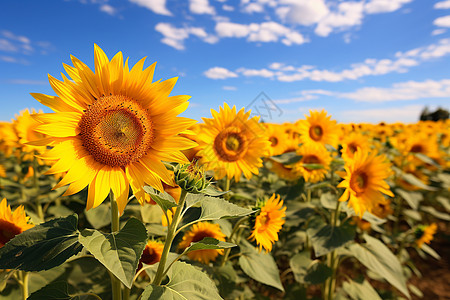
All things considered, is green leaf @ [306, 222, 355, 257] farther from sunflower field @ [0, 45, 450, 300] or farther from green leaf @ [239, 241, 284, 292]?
green leaf @ [239, 241, 284, 292]

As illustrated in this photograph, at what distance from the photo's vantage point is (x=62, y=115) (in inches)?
46.4

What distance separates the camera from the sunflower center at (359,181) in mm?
2426

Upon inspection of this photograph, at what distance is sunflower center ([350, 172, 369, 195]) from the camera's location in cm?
243

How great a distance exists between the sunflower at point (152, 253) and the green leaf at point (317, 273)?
1339 millimetres

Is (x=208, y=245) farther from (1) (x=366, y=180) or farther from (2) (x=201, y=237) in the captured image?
(1) (x=366, y=180)

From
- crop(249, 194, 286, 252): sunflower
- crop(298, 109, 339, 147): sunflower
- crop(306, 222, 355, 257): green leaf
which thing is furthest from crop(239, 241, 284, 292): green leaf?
crop(298, 109, 339, 147): sunflower

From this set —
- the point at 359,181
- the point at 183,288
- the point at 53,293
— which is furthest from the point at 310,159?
the point at 53,293

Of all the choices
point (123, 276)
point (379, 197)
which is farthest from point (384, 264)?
point (123, 276)

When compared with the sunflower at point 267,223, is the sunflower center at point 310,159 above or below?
above

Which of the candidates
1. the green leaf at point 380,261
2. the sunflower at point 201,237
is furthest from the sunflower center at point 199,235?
the green leaf at point 380,261

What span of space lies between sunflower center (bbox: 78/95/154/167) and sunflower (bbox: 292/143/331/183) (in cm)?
209

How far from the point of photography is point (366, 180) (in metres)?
Result: 2.52

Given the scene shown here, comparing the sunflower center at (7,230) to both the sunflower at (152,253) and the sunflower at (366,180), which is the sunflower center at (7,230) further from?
the sunflower at (366,180)

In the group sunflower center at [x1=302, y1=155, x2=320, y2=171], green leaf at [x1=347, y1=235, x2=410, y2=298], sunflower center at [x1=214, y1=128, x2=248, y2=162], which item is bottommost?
green leaf at [x1=347, y1=235, x2=410, y2=298]
